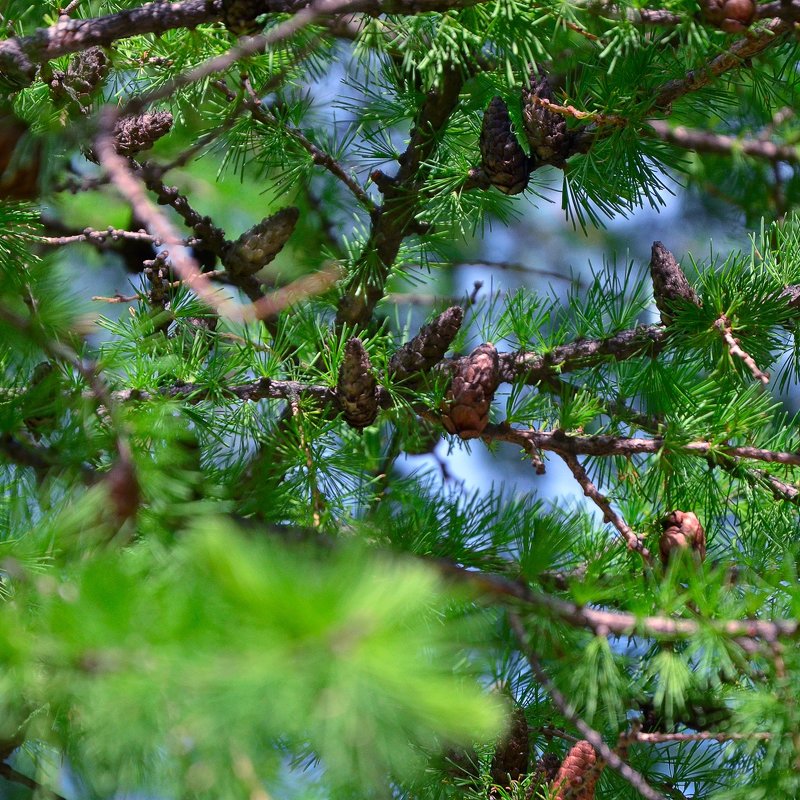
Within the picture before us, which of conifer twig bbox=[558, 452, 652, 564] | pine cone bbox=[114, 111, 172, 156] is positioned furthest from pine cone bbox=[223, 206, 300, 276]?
conifer twig bbox=[558, 452, 652, 564]

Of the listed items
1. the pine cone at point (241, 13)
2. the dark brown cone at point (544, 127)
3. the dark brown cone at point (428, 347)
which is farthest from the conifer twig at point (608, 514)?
the pine cone at point (241, 13)

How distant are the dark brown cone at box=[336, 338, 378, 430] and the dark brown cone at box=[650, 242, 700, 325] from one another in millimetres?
232

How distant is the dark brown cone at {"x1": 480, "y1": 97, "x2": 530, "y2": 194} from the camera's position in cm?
69

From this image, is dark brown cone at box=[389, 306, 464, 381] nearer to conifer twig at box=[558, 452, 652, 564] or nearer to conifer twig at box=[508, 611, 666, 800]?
conifer twig at box=[558, 452, 652, 564]

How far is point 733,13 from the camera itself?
1.80 ft

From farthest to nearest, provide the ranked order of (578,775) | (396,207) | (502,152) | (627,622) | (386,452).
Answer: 1. (386,452)
2. (396,207)
3. (502,152)
4. (578,775)
5. (627,622)

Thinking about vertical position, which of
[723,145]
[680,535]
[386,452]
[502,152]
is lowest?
[680,535]

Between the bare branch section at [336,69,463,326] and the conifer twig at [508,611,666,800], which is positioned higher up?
the bare branch section at [336,69,463,326]

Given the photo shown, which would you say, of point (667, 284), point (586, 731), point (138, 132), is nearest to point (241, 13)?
point (138, 132)

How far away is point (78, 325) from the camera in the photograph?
62 centimetres

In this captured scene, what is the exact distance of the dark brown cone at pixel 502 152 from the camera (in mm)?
691

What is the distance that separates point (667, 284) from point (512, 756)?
0.37 meters

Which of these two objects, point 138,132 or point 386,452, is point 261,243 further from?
point 386,452

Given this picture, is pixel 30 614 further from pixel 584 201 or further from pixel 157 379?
pixel 584 201
